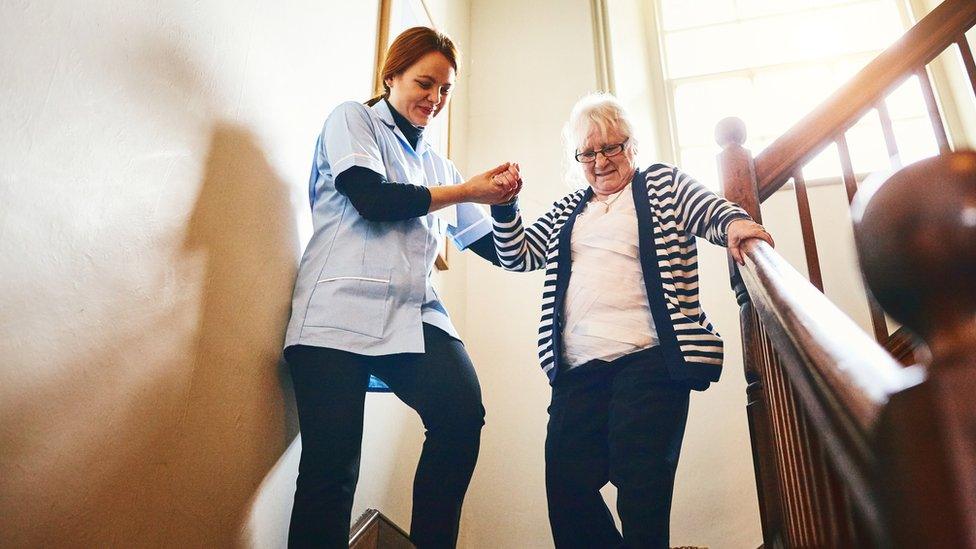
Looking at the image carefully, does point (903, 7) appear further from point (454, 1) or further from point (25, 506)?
point (25, 506)

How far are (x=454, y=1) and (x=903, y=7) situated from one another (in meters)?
2.21

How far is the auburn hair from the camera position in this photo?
1.33 meters

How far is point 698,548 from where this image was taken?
198 cm

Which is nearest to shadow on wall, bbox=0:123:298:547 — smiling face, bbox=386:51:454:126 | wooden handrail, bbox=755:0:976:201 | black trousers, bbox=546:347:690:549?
smiling face, bbox=386:51:454:126

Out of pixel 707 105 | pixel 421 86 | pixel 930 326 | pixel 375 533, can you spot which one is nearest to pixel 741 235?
pixel 421 86

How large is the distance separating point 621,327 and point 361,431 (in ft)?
1.72

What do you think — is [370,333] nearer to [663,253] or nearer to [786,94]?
[663,253]

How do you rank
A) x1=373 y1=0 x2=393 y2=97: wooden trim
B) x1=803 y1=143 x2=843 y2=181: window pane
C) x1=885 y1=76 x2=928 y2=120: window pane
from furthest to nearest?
x1=885 y1=76 x2=928 y2=120: window pane → x1=803 y1=143 x2=843 y2=181: window pane → x1=373 y1=0 x2=393 y2=97: wooden trim

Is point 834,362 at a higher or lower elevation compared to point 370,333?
lower

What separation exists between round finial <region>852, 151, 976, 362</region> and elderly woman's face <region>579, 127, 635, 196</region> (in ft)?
3.78

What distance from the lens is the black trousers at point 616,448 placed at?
3.51ft

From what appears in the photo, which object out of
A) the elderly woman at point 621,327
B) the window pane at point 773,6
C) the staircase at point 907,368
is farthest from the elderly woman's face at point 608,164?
the window pane at point 773,6

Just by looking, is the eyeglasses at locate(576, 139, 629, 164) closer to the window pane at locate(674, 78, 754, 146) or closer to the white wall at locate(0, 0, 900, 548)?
the white wall at locate(0, 0, 900, 548)

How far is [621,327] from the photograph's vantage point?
4.09ft
